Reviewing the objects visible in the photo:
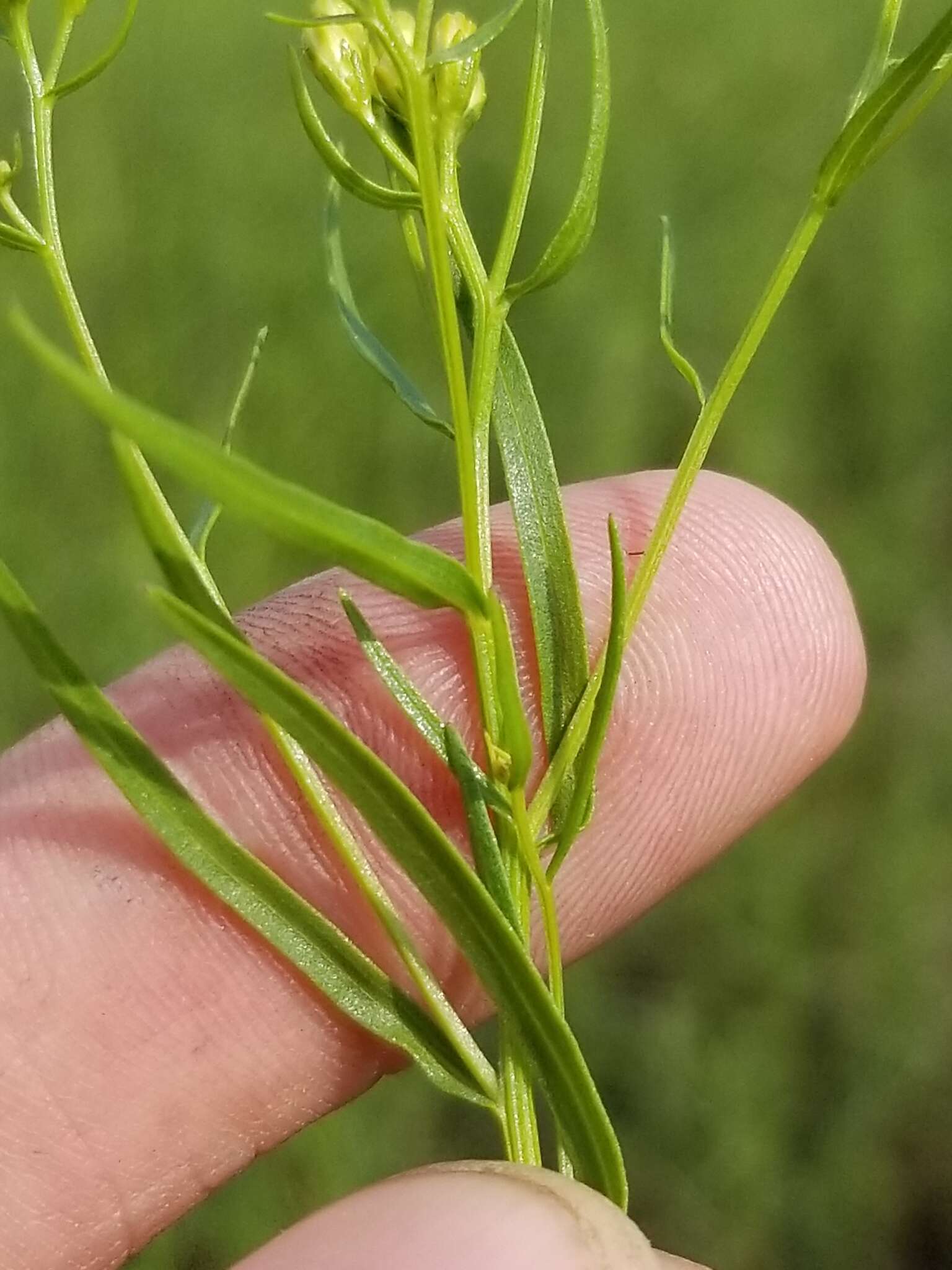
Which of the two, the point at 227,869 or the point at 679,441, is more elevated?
the point at 227,869

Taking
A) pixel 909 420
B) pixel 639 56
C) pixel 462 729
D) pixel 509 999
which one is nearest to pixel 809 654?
pixel 462 729

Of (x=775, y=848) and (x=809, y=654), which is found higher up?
(x=809, y=654)

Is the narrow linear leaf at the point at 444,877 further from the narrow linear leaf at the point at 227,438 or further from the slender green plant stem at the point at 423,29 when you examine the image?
the slender green plant stem at the point at 423,29

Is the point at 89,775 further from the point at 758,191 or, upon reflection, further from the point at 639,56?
the point at 639,56

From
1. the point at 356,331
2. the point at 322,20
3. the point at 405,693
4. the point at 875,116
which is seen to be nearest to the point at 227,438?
the point at 356,331

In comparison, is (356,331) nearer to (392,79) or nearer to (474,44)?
(392,79)

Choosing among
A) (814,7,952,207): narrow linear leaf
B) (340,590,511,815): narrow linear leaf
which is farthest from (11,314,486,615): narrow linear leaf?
(814,7,952,207): narrow linear leaf
